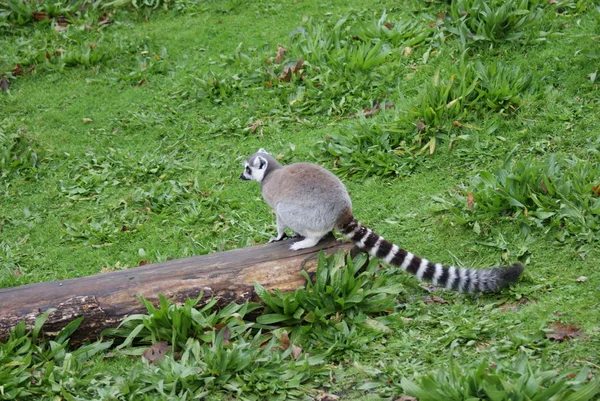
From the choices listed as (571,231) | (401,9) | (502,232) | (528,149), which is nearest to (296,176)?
(502,232)

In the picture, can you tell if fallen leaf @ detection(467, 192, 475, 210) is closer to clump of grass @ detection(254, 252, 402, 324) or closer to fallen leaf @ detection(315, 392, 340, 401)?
clump of grass @ detection(254, 252, 402, 324)

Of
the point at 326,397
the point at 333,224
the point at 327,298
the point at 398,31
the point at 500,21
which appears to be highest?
the point at 500,21

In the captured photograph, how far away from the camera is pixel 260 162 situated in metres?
6.84

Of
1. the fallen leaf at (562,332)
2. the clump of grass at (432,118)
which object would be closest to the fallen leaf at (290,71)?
the clump of grass at (432,118)

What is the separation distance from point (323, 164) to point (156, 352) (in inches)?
150

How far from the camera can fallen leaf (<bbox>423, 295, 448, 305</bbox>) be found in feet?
19.8

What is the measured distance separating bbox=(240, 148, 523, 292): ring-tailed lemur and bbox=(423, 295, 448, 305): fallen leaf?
0.25 metres

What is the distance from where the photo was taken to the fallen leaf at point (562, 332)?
205 inches

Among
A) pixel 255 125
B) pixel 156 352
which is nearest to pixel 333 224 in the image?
pixel 156 352

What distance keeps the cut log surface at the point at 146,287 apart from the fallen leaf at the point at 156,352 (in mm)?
358

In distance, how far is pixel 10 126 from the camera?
10.1 m

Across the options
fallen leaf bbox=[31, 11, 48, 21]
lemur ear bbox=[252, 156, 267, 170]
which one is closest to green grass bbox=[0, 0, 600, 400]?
fallen leaf bbox=[31, 11, 48, 21]

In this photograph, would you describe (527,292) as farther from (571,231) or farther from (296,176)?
(296,176)

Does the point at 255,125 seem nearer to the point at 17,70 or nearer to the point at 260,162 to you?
the point at 260,162
